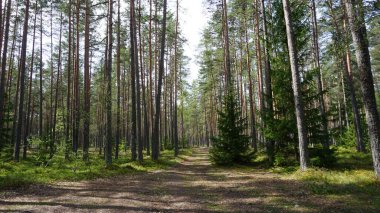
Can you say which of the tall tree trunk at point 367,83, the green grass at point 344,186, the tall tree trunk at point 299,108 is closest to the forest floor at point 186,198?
the green grass at point 344,186

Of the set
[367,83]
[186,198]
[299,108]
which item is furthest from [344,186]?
[186,198]

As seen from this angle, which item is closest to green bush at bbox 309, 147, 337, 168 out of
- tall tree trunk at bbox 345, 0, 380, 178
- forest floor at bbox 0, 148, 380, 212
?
forest floor at bbox 0, 148, 380, 212

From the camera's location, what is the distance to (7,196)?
8.09 m

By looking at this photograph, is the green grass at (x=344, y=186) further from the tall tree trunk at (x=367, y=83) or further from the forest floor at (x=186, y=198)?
the tall tree trunk at (x=367, y=83)

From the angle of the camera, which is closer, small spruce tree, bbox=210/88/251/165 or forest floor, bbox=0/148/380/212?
forest floor, bbox=0/148/380/212

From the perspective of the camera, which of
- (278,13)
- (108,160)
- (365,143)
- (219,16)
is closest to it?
(278,13)

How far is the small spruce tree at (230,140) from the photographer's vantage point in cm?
1662

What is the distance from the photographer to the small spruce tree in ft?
54.5

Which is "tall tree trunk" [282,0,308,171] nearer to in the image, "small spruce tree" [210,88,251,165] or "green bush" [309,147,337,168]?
"green bush" [309,147,337,168]

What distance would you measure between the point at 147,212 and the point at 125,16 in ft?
71.4

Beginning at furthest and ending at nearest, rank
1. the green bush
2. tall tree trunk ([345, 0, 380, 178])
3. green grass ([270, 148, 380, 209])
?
the green bush
tall tree trunk ([345, 0, 380, 178])
green grass ([270, 148, 380, 209])

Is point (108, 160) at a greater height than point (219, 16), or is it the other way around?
point (219, 16)

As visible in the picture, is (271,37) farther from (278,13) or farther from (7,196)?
(7,196)

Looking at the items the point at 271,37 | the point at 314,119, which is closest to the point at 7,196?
the point at 314,119
